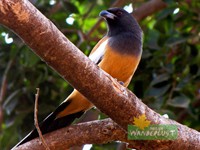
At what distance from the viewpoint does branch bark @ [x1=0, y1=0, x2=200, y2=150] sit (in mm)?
2123

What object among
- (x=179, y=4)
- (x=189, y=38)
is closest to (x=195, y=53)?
(x=189, y=38)

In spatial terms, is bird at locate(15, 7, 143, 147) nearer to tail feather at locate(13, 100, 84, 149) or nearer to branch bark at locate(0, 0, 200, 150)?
tail feather at locate(13, 100, 84, 149)

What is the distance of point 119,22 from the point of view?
3.82 meters

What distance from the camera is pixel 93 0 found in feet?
14.4

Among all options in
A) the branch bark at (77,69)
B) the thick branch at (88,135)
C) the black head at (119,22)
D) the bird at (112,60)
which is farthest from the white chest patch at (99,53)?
the branch bark at (77,69)

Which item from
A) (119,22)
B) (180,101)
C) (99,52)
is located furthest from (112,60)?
(180,101)

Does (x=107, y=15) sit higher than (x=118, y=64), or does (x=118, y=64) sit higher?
(x=107, y=15)

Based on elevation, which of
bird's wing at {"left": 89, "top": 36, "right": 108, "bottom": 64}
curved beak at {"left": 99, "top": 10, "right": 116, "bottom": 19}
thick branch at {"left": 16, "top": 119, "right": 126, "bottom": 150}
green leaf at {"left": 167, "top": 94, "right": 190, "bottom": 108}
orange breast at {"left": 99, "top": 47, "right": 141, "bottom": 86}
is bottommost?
green leaf at {"left": 167, "top": 94, "right": 190, "bottom": 108}

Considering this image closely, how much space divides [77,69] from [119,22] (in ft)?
5.08

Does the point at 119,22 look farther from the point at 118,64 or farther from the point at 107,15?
the point at 118,64

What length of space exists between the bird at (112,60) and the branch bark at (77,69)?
15.7 inches

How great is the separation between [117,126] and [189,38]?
155cm

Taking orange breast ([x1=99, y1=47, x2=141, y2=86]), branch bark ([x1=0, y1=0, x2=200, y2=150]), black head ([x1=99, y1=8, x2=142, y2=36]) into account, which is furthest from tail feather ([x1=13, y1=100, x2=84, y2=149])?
black head ([x1=99, y1=8, x2=142, y2=36])

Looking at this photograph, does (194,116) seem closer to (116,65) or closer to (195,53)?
(195,53)
